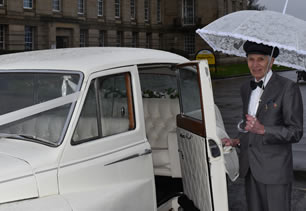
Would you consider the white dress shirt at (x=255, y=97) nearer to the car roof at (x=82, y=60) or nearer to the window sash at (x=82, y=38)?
the car roof at (x=82, y=60)

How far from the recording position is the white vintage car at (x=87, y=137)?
3.09 metres

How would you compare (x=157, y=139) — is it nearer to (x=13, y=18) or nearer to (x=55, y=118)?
(x=55, y=118)

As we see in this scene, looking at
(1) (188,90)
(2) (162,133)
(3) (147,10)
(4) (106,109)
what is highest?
(3) (147,10)

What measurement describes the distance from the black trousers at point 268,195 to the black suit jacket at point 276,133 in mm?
74

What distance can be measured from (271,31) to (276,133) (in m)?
0.81

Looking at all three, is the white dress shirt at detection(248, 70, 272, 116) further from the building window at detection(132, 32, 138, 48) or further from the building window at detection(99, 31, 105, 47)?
the building window at detection(132, 32, 138, 48)

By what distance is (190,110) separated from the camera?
455cm

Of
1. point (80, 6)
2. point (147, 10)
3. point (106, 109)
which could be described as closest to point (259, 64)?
point (106, 109)

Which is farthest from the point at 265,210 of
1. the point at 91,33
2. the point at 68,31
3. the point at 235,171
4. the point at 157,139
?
the point at 91,33

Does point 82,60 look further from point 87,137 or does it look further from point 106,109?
point 87,137

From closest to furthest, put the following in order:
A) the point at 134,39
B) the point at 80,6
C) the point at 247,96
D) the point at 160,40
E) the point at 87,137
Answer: the point at 87,137
the point at 247,96
the point at 80,6
the point at 134,39
the point at 160,40

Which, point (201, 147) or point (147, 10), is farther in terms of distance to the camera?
point (147, 10)

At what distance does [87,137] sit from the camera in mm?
3582

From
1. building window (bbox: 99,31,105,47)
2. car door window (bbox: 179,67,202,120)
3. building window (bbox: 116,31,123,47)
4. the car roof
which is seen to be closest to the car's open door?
car door window (bbox: 179,67,202,120)
